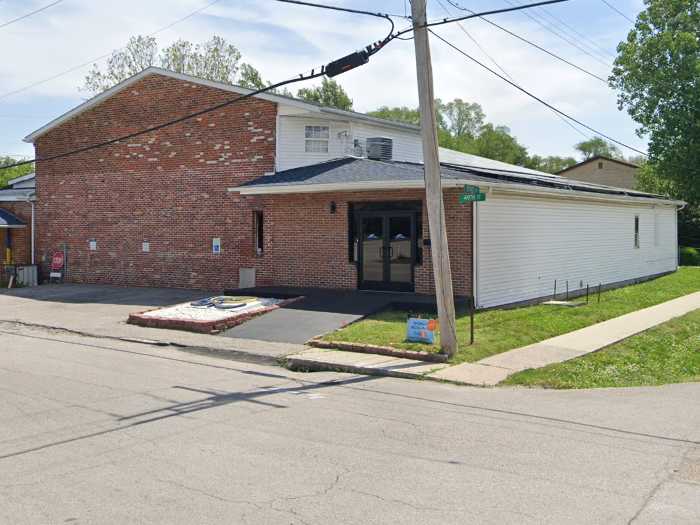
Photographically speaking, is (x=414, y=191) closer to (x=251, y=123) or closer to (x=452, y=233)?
(x=452, y=233)

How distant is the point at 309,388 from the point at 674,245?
2857 cm

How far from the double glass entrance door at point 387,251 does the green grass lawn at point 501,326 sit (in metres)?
2.08

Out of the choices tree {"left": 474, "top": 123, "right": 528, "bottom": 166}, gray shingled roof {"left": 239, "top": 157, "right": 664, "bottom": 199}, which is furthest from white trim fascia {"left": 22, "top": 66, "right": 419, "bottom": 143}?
tree {"left": 474, "top": 123, "right": 528, "bottom": 166}

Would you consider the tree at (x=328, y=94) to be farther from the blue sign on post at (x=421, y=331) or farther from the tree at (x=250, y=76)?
the blue sign on post at (x=421, y=331)

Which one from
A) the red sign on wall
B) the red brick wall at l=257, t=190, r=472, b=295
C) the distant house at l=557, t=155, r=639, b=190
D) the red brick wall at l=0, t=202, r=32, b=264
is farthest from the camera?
the distant house at l=557, t=155, r=639, b=190

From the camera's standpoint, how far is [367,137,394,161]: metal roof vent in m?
22.7

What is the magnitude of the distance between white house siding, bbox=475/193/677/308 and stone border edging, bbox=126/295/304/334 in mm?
5396

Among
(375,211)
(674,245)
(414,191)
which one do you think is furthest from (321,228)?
(674,245)

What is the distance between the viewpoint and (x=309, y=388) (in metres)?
10.6

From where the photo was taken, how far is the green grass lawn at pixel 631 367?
1129 centimetres

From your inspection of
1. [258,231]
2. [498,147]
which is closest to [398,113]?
[498,147]

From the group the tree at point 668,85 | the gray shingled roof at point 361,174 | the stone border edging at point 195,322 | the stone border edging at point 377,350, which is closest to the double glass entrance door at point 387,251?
the gray shingled roof at point 361,174

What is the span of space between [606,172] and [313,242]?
146 feet

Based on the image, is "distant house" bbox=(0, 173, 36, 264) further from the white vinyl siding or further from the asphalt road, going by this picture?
the asphalt road
